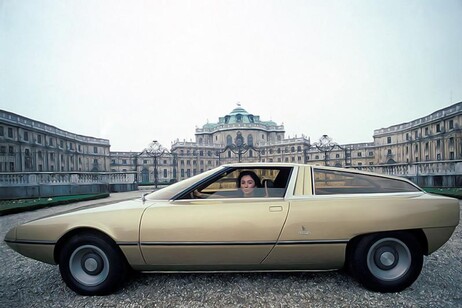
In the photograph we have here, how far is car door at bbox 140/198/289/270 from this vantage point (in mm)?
2242

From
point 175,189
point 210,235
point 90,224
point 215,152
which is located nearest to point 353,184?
point 210,235

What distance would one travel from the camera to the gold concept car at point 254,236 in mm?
2258

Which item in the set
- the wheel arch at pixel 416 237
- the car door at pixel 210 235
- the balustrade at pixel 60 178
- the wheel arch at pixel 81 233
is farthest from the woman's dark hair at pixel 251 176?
the balustrade at pixel 60 178

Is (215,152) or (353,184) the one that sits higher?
(215,152)

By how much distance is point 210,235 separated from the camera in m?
2.24

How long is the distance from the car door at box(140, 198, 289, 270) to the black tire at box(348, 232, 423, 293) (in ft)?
Result: 3.12

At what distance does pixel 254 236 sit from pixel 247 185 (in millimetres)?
608

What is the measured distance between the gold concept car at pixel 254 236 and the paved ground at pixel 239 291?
0.55ft

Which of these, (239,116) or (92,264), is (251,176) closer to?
(92,264)

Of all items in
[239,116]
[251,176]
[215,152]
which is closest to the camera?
[251,176]

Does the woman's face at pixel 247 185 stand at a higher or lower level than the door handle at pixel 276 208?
higher

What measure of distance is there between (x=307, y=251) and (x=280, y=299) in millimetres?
558

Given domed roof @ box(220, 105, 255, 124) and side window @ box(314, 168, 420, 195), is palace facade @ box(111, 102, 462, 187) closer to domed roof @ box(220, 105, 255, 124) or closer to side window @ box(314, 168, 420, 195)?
side window @ box(314, 168, 420, 195)

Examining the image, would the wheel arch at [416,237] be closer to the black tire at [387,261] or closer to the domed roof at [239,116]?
the black tire at [387,261]
